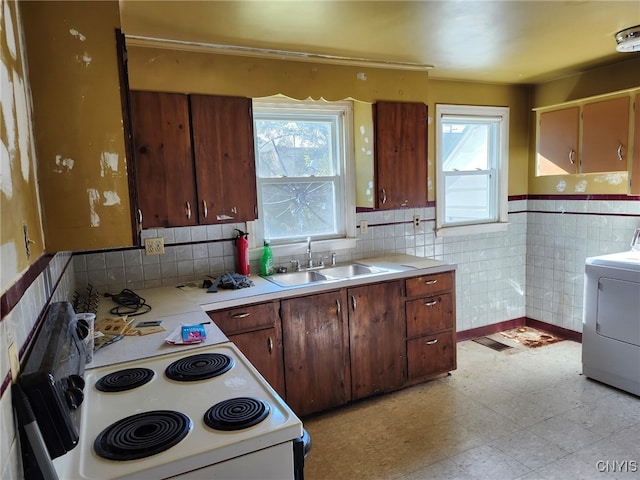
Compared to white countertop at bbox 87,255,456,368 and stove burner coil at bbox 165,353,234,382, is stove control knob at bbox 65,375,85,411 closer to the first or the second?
stove burner coil at bbox 165,353,234,382

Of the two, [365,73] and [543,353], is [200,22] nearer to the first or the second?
[365,73]

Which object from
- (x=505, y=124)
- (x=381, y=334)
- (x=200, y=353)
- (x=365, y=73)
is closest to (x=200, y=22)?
(x=365, y=73)

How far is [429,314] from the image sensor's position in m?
3.19

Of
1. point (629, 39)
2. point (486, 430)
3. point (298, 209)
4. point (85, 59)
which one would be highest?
point (629, 39)

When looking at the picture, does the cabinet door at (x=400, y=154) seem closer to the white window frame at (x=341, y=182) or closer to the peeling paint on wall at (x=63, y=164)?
the white window frame at (x=341, y=182)

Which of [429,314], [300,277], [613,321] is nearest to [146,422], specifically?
[300,277]

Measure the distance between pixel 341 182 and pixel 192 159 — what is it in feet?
4.04

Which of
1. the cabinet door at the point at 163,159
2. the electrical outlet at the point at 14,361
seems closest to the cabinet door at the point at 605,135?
the cabinet door at the point at 163,159

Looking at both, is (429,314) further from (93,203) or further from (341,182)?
(93,203)

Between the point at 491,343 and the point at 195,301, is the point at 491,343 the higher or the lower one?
the lower one

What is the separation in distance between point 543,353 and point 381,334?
5.65 feet

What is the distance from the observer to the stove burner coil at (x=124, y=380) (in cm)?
142

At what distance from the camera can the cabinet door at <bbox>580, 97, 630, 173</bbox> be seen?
3.30m

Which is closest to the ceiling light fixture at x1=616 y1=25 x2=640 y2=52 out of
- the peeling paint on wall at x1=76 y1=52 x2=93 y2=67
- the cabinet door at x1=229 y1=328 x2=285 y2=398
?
the cabinet door at x1=229 y1=328 x2=285 y2=398
